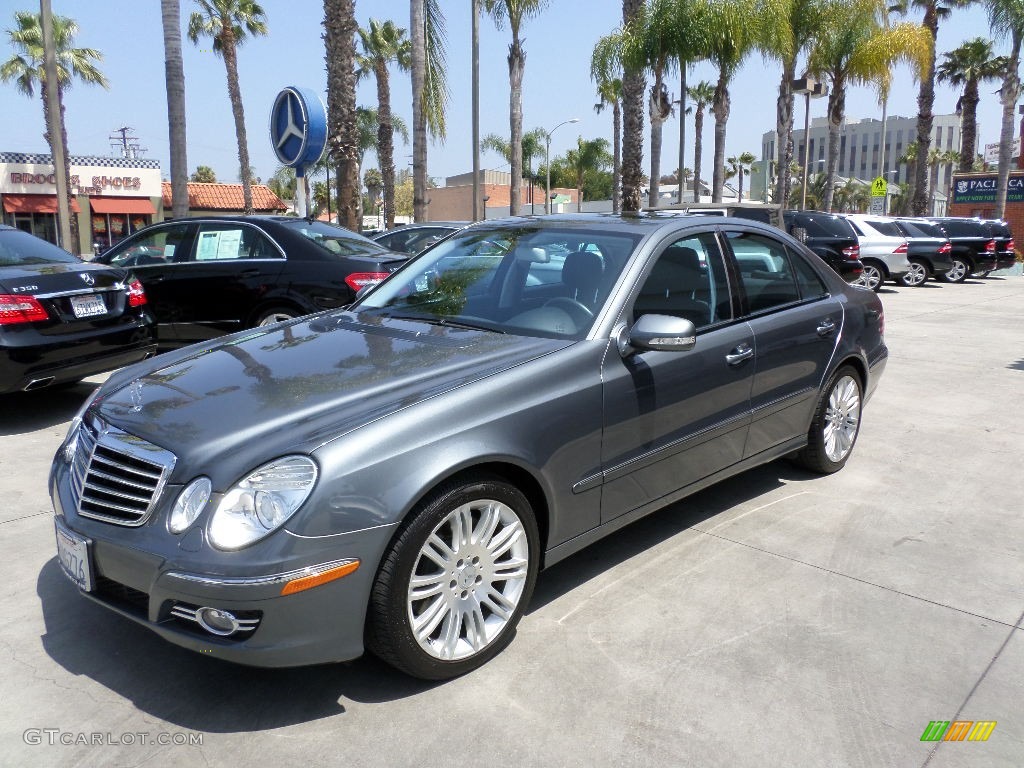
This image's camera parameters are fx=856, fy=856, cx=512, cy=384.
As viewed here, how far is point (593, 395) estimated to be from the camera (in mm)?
3395

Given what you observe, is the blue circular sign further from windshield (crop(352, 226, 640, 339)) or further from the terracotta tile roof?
the terracotta tile roof

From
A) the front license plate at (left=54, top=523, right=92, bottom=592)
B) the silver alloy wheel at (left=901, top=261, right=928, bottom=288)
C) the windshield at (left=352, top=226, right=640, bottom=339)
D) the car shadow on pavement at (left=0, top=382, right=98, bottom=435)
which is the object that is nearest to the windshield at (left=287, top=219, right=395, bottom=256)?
the car shadow on pavement at (left=0, top=382, right=98, bottom=435)

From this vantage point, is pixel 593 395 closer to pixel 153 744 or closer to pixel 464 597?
pixel 464 597

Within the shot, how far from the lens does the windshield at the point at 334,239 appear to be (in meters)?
7.90

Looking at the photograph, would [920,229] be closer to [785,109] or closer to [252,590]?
[785,109]

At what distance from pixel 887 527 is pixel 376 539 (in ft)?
9.99

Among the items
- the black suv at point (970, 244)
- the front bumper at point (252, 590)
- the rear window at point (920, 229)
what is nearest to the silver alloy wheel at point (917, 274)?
the rear window at point (920, 229)

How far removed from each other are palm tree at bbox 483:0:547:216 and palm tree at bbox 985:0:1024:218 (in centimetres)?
1701

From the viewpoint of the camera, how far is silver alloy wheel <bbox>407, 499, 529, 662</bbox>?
2.88 meters

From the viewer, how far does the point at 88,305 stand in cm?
639

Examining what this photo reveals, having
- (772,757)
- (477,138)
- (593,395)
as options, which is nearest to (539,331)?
(593,395)

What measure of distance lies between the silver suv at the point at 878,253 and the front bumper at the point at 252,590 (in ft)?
58.4

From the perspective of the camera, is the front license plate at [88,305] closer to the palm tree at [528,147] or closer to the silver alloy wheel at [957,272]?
the silver alloy wheel at [957,272]

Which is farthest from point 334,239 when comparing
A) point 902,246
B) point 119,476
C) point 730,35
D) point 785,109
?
point 785,109
